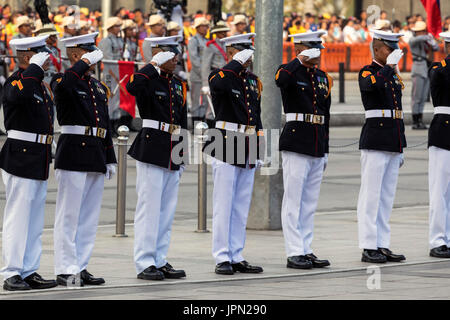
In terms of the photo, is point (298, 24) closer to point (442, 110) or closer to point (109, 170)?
point (442, 110)

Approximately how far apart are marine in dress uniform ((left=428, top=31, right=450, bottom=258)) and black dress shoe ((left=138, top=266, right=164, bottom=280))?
3.03 meters

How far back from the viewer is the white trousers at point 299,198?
11547 millimetres

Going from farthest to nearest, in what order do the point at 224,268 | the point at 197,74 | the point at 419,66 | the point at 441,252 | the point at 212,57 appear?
the point at 419,66 < the point at 197,74 < the point at 212,57 < the point at 441,252 < the point at 224,268

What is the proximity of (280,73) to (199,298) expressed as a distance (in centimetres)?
257

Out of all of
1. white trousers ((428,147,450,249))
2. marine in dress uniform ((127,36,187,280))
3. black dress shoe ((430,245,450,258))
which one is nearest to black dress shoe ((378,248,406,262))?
black dress shoe ((430,245,450,258))

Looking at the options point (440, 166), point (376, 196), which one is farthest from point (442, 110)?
point (376, 196)

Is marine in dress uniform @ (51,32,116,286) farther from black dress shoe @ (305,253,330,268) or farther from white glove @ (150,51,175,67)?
black dress shoe @ (305,253,330,268)

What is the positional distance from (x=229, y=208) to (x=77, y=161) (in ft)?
5.24

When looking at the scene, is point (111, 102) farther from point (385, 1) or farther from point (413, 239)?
point (385, 1)

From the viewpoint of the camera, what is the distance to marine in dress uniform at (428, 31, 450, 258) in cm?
1239

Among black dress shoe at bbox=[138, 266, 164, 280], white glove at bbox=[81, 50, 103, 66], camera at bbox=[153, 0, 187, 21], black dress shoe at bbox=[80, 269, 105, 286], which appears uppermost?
white glove at bbox=[81, 50, 103, 66]

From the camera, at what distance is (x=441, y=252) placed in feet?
40.5
